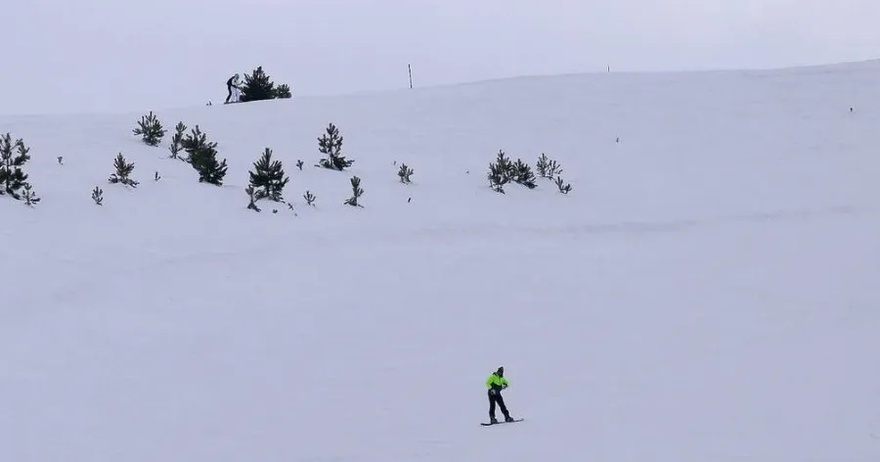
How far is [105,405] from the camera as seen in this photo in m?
11.5

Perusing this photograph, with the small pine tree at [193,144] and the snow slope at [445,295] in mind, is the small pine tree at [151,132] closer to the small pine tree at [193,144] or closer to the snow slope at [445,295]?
the snow slope at [445,295]

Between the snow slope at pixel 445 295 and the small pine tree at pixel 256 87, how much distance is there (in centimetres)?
342

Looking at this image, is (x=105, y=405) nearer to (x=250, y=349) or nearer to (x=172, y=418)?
(x=172, y=418)

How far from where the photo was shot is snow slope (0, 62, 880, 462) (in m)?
11.3

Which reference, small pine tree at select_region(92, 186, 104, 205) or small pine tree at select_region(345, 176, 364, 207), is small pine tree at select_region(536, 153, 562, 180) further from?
small pine tree at select_region(92, 186, 104, 205)

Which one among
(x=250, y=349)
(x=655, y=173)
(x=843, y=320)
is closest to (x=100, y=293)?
(x=250, y=349)

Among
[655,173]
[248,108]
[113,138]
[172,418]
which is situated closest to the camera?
[172,418]

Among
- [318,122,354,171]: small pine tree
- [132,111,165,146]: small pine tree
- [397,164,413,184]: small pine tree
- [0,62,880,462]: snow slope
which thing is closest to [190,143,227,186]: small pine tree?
[0,62,880,462]: snow slope

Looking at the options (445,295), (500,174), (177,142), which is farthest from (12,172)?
(500,174)

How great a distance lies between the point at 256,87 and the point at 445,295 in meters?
15.2

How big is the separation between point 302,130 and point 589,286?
374 inches

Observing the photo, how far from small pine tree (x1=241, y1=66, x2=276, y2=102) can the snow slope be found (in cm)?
342

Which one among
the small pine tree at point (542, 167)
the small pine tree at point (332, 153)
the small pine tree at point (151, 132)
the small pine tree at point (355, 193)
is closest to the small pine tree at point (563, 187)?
the small pine tree at point (542, 167)

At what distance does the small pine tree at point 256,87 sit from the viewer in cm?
2920
